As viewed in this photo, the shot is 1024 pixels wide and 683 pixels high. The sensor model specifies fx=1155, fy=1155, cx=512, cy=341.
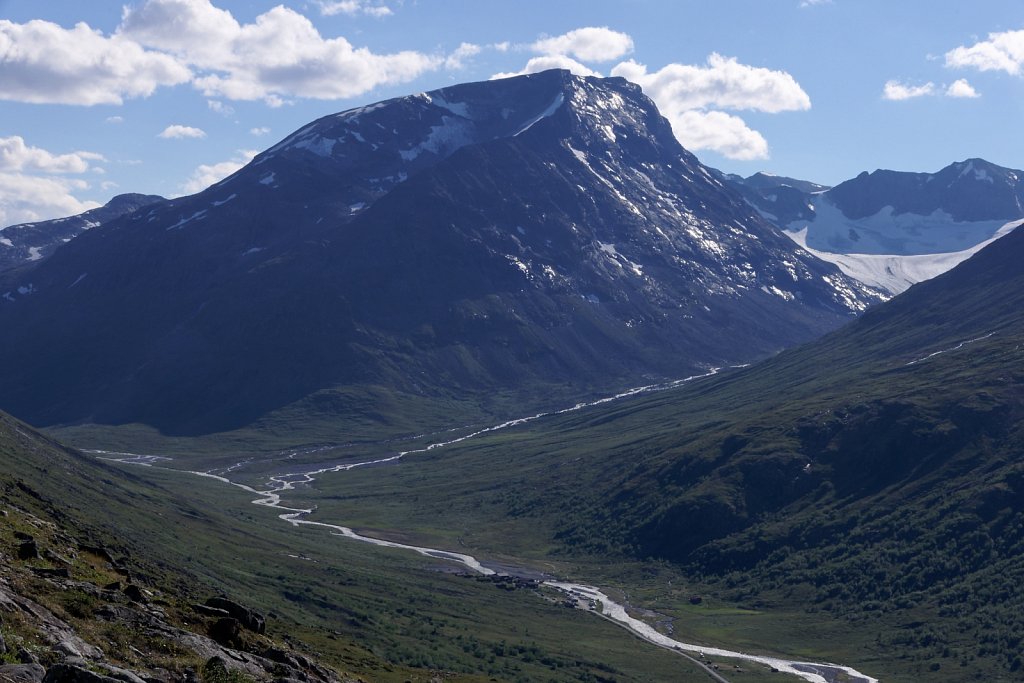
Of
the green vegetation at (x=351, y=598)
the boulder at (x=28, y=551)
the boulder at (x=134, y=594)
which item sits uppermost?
the boulder at (x=28, y=551)

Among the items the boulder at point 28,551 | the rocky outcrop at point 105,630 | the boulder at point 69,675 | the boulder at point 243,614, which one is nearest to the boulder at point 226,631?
the rocky outcrop at point 105,630

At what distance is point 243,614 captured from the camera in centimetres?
5969

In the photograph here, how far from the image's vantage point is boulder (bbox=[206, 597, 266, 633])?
192ft

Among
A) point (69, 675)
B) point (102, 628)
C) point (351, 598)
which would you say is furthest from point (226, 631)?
point (351, 598)

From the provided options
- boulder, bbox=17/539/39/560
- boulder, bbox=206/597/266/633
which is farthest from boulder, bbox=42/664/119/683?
boulder, bbox=206/597/266/633

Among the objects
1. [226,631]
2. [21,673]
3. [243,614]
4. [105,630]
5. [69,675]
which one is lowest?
[243,614]

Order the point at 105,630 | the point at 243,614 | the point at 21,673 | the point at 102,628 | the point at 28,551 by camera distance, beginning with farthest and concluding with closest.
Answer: the point at 243,614 → the point at 28,551 → the point at 102,628 → the point at 105,630 → the point at 21,673

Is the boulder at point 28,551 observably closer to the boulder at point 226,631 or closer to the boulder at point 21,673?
the boulder at point 226,631

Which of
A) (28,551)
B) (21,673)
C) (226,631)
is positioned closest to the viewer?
(21,673)

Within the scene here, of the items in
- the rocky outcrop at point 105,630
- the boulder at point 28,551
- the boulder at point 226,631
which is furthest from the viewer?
the boulder at point 226,631

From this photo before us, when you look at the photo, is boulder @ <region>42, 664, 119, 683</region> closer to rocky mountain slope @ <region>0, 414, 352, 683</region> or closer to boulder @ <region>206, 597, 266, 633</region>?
rocky mountain slope @ <region>0, 414, 352, 683</region>

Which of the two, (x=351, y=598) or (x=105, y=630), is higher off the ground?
(x=105, y=630)

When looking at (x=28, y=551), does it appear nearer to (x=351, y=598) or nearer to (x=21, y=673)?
(x=21, y=673)

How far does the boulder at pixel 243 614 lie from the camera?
58.6 metres
